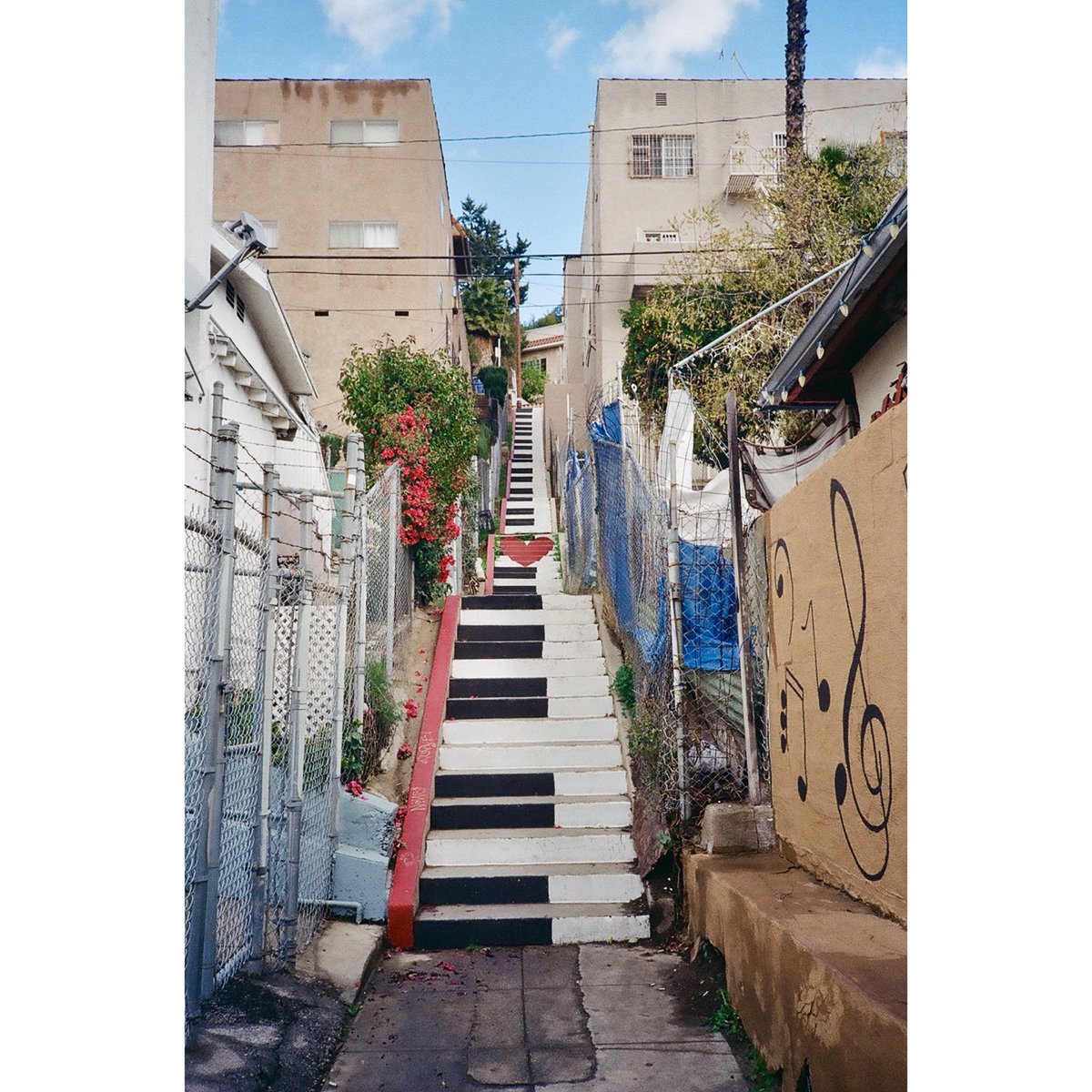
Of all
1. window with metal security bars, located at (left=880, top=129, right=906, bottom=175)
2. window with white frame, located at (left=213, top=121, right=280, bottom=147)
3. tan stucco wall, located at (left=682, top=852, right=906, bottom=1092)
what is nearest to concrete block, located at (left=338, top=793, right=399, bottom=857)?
tan stucco wall, located at (left=682, top=852, right=906, bottom=1092)

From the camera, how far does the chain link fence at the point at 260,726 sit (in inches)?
144

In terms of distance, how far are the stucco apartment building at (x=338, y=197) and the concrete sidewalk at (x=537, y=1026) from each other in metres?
13.9

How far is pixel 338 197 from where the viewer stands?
61.4 ft

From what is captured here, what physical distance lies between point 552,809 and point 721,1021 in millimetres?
2646

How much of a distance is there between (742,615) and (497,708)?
3131 mm

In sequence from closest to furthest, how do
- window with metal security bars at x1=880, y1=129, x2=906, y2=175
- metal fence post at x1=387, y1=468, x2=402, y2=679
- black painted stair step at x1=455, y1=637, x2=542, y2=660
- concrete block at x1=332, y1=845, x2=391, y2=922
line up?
concrete block at x1=332, y1=845, x2=391, y2=922 → metal fence post at x1=387, y1=468, x2=402, y2=679 → black painted stair step at x1=455, y1=637, x2=542, y2=660 → window with metal security bars at x1=880, y1=129, x2=906, y2=175

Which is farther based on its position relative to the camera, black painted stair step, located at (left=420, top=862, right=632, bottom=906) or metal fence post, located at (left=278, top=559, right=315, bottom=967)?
black painted stair step, located at (left=420, top=862, right=632, bottom=906)

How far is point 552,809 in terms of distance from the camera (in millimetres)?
6984

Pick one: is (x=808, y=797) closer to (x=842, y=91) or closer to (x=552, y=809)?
(x=552, y=809)

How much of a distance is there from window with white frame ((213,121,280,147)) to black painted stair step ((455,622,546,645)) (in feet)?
40.3

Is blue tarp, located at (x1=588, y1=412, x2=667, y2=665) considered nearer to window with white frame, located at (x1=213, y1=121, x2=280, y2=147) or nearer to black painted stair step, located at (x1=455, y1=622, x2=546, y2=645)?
black painted stair step, located at (x1=455, y1=622, x2=546, y2=645)

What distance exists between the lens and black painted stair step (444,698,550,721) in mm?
8125

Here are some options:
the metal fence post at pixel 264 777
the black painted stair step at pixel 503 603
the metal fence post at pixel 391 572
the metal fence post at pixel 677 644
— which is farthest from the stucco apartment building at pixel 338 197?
the metal fence post at pixel 264 777
